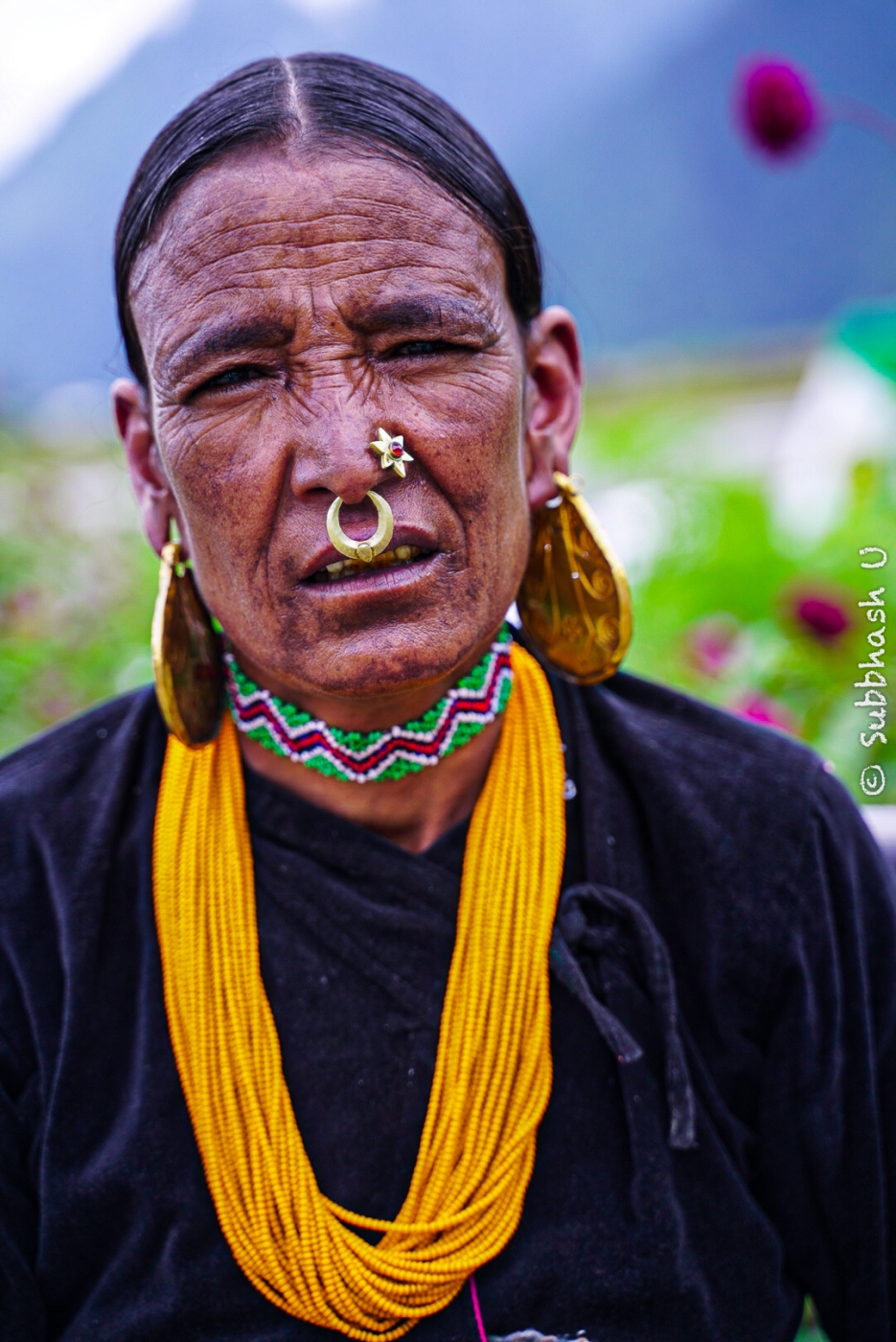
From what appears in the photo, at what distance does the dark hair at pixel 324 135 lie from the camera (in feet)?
5.38

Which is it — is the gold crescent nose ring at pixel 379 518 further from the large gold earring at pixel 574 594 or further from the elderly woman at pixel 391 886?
the large gold earring at pixel 574 594

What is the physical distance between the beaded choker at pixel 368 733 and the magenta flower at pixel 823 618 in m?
1.52

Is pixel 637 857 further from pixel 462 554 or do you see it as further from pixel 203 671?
pixel 203 671

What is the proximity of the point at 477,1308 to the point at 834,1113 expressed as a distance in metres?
0.63

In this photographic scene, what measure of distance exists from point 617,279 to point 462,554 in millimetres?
5350

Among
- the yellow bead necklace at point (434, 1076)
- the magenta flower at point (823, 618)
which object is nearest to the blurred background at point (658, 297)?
the magenta flower at point (823, 618)

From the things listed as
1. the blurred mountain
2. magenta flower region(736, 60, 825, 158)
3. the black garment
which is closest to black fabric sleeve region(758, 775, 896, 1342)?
the black garment

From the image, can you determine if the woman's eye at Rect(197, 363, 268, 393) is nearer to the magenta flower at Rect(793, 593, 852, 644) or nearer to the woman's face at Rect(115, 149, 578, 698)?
the woman's face at Rect(115, 149, 578, 698)

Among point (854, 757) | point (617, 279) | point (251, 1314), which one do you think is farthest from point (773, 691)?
point (617, 279)

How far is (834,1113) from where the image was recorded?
186cm

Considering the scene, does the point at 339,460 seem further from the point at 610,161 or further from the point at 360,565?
the point at 610,161

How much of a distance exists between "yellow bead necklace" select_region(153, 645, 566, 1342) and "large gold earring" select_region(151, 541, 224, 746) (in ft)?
0.22

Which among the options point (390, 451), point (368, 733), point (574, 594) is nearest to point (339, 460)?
point (390, 451)

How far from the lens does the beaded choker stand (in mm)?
1813
